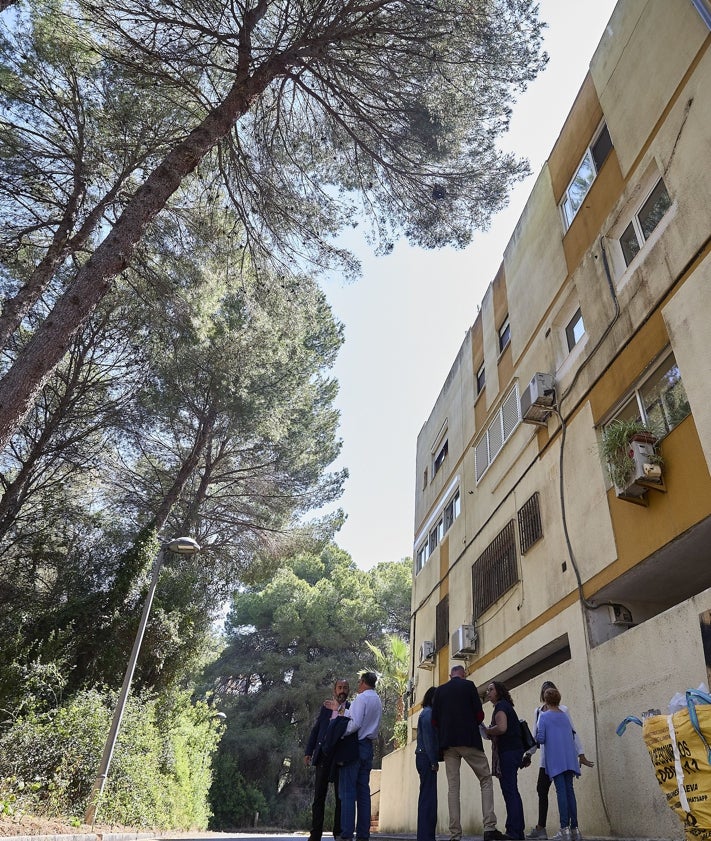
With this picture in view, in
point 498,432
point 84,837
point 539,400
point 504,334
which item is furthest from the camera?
point 504,334

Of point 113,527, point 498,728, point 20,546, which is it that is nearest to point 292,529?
point 113,527

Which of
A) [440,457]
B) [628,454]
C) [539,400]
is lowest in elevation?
[628,454]

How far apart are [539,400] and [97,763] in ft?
30.6

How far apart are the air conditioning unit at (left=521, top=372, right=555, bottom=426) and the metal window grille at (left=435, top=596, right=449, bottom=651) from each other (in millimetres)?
6217

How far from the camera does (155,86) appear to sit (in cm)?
Answer: 1097

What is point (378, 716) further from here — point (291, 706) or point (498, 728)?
point (291, 706)

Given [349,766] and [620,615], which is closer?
[349,766]

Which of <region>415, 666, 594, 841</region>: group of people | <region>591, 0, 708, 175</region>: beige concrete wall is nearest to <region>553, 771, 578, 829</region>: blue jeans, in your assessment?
<region>415, 666, 594, 841</region>: group of people

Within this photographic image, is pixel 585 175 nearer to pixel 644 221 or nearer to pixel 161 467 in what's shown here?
pixel 644 221

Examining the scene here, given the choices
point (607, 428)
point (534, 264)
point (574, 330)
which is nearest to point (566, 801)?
point (607, 428)

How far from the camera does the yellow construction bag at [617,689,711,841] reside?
3520 millimetres

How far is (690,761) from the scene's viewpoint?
11.9ft

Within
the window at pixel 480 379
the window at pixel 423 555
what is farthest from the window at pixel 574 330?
the window at pixel 423 555

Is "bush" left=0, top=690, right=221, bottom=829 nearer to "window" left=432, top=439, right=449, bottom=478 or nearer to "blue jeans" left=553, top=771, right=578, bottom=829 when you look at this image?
"blue jeans" left=553, top=771, right=578, bottom=829
